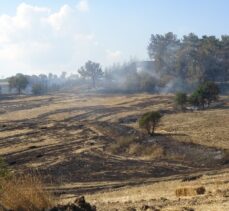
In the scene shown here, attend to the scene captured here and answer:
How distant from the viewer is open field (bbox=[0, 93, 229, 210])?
1980 centimetres

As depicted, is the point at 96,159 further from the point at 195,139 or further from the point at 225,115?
the point at 225,115

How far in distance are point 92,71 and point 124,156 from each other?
112980mm

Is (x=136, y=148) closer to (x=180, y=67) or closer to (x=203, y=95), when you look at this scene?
(x=203, y=95)

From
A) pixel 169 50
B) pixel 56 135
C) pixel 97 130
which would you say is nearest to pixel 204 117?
pixel 97 130

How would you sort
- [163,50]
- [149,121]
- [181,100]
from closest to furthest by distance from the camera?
[149,121], [181,100], [163,50]

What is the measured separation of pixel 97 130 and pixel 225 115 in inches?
651

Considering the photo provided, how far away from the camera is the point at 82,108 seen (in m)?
73.2

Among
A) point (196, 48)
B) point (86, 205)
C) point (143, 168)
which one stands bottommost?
point (143, 168)

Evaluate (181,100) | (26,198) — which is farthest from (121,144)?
(181,100)

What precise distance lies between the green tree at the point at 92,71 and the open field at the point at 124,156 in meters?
85.7

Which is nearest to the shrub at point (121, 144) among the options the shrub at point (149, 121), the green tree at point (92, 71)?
the shrub at point (149, 121)

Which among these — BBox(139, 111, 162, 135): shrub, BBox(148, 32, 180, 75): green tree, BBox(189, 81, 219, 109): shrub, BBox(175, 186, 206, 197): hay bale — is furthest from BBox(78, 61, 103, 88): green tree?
BBox(175, 186, 206, 197): hay bale

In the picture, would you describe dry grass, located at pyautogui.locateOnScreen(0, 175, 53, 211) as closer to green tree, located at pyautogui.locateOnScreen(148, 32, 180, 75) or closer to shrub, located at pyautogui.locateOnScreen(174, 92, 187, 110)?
→ shrub, located at pyautogui.locateOnScreen(174, 92, 187, 110)

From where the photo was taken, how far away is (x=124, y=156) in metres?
32.4
